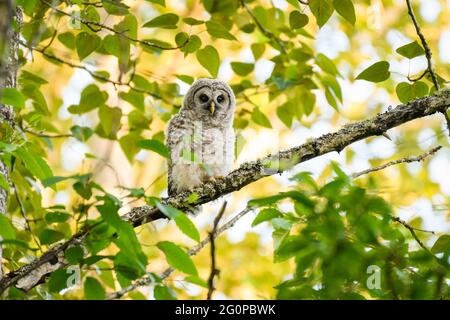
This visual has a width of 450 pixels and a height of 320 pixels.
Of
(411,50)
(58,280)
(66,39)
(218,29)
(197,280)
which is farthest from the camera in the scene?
(66,39)

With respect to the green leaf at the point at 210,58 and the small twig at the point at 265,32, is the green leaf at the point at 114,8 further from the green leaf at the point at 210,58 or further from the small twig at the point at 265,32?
the small twig at the point at 265,32

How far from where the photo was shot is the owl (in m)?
4.78

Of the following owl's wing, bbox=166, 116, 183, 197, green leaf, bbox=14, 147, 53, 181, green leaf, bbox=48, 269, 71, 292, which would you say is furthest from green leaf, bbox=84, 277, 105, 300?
owl's wing, bbox=166, 116, 183, 197

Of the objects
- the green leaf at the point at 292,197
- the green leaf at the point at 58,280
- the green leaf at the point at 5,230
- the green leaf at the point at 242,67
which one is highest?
the green leaf at the point at 242,67

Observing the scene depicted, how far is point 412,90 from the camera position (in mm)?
2895

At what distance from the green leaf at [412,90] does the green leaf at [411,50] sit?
0.57 ft

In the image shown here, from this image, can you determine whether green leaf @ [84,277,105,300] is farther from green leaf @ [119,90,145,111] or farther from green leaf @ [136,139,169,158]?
green leaf @ [119,90,145,111]

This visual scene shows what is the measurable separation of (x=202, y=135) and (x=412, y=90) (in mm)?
2356

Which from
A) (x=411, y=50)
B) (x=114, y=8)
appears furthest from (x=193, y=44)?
(x=411, y=50)

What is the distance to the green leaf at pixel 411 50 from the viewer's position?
2715 mm

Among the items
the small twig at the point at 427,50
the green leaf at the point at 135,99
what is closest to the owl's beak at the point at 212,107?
the green leaf at the point at 135,99

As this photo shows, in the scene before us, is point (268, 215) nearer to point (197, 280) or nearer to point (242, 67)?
point (197, 280)

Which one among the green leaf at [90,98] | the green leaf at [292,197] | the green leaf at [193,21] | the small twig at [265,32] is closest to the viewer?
the green leaf at [292,197]

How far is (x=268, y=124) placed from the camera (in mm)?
4172
